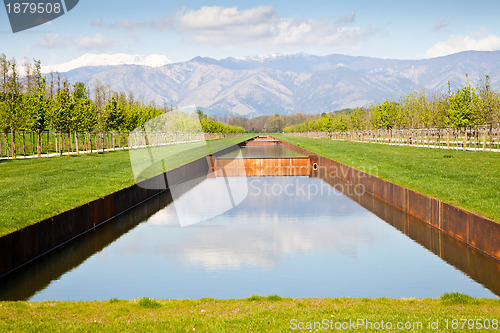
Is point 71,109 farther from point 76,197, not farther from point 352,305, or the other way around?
point 352,305

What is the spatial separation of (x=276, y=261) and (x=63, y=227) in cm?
643

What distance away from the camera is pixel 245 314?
8.05 m

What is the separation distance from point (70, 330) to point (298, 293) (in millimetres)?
5490

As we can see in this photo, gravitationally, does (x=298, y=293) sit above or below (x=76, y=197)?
below

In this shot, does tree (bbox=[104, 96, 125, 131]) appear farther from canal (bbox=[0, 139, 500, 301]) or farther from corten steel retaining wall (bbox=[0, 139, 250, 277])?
canal (bbox=[0, 139, 500, 301])

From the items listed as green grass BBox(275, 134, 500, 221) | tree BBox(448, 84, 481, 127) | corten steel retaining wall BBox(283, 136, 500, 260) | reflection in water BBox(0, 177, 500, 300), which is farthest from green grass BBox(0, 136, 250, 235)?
tree BBox(448, 84, 481, 127)

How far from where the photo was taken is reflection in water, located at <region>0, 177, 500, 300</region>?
11.7 metres

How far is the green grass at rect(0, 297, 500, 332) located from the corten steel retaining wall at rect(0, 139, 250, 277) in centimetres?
338

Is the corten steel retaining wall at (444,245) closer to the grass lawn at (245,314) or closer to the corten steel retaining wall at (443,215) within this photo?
the corten steel retaining wall at (443,215)

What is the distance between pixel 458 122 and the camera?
49906 mm

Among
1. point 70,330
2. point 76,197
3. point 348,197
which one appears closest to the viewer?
point 70,330

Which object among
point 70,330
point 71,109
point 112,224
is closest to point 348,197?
point 112,224

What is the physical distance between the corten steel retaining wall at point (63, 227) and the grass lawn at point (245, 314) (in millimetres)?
3324

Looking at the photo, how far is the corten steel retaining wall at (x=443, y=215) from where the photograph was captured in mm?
13125
